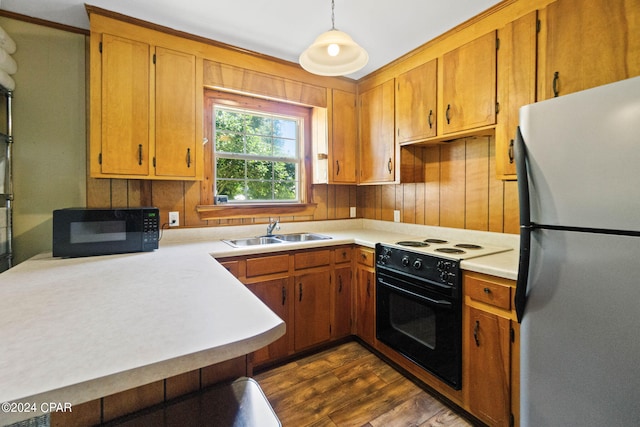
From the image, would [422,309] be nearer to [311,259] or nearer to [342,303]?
[342,303]

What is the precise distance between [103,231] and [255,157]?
1.36 metres

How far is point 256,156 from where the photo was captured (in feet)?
9.05

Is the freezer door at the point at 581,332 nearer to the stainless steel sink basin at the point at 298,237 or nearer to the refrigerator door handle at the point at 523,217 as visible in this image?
the refrigerator door handle at the point at 523,217

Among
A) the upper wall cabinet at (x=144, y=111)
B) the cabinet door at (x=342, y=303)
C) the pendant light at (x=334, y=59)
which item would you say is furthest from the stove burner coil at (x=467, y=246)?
the upper wall cabinet at (x=144, y=111)

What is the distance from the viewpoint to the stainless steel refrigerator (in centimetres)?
97

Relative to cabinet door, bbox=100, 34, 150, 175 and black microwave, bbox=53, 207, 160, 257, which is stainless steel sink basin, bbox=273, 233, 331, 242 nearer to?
Answer: black microwave, bbox=53, 207, 160, 257

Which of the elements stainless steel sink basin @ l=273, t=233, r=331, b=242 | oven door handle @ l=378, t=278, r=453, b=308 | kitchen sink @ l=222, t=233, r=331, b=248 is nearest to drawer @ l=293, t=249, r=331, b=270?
kitchen sink @ l=222, t=233, r=331, b=248

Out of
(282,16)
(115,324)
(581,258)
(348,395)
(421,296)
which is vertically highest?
(282,16)

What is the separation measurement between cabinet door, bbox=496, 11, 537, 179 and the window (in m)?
1.72

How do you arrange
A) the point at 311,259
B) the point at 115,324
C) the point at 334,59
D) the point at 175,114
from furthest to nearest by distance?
the point at 311,259
the point at 175,114
the point at 334,59
the point at 115,324

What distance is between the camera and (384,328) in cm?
220

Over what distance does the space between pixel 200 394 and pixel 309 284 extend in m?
1.39

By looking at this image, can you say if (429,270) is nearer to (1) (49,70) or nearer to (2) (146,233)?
(2) (146,233)

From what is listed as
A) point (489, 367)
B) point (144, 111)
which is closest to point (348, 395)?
point (489, 367)
